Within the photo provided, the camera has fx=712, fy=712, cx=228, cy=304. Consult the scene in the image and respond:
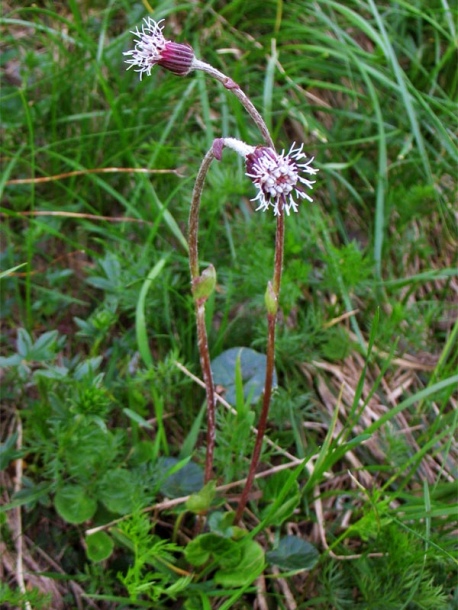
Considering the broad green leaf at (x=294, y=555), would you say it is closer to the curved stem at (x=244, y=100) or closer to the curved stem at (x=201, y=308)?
the curved stem at (x=201, y=308)

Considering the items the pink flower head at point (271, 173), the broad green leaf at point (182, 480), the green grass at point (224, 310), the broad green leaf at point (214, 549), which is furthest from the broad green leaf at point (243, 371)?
the pink flower head at point (271, 173)

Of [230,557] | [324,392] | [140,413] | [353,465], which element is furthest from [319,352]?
[230,557]

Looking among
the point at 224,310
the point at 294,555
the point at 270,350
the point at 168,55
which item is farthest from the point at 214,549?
the point at 168,55

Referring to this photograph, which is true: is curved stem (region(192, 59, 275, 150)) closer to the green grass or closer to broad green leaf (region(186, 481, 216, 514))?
the green grass

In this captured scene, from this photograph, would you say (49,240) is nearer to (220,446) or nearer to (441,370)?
(220,446)

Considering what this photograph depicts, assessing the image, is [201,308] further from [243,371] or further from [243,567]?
[243,567]

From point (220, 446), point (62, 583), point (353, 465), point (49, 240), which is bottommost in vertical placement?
point (62, 583)

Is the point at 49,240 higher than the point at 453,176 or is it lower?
lower

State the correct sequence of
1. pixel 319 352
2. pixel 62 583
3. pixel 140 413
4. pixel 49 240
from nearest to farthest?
pixel 62 583, pixel 140 413, pixel 319 352, pixel 49 240
